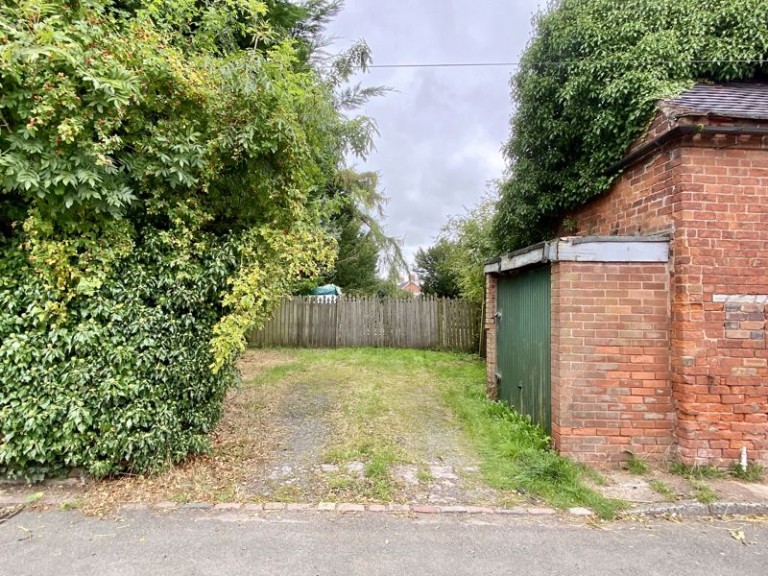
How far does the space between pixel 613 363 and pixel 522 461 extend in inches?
49.0

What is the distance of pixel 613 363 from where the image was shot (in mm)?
3822

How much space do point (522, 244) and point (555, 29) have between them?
2.85m

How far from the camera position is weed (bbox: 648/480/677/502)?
10.6ft

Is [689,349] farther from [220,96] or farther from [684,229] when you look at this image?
[220,96]

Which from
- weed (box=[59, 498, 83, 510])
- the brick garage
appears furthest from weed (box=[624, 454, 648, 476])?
weed (box=[59, 498, 83, 510])

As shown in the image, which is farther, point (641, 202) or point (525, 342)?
point (525, 342)

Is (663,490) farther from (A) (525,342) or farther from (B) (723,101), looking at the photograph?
(B) (723,101)

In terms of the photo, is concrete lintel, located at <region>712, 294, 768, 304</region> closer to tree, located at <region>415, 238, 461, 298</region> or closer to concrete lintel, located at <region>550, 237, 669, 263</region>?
concrete lintel, located at <region>550, 237, 669, 263</region>

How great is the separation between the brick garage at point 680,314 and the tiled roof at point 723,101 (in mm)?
25

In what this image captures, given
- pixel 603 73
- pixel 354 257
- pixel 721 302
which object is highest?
pixel 603 73

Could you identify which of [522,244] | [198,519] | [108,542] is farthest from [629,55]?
[108,542]

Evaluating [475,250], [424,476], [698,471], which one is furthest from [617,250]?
[475,250]

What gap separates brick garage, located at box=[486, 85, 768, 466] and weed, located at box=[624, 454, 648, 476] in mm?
50

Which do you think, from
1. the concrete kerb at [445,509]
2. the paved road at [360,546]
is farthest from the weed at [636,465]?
the paved road at [360,546]
